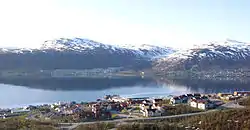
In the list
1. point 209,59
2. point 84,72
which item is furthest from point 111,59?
point 209,59

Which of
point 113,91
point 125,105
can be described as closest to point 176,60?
point 113,91

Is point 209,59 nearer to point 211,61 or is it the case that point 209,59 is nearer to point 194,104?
point 211,61

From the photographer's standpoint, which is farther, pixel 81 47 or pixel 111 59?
pixel 81 47

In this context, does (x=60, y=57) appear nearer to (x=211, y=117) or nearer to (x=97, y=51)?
(x=97, y=51)

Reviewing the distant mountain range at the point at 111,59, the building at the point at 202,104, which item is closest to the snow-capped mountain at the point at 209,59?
the distant mountain range at the point at 111,59

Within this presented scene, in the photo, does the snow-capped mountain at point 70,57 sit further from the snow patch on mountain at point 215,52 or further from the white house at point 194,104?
the white house at point 194,104

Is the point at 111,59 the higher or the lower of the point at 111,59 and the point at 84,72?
the higher
